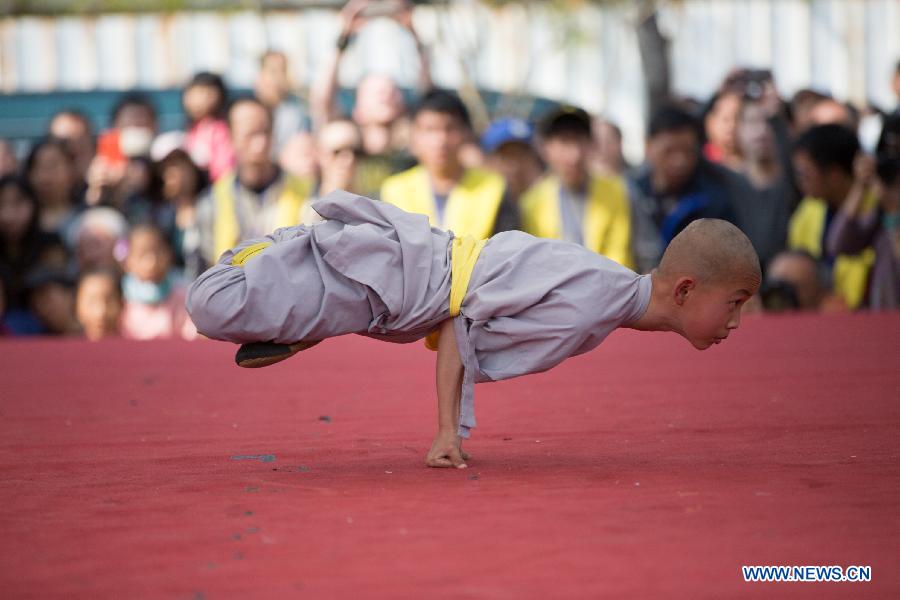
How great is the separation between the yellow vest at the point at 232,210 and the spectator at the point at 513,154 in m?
1.18

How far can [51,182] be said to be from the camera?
8570 mm

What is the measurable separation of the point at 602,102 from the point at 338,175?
5.70m

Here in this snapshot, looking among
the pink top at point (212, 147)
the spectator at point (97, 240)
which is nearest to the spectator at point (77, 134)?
the pink top at point (212, 147)

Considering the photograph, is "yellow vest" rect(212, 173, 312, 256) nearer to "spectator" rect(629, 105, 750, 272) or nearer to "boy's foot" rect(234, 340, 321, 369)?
"spectator" rect(629, 105, 750, 272)

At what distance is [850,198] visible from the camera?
297 inches

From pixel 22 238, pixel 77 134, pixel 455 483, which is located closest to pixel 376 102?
pixel 22 238

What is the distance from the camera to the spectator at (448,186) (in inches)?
267

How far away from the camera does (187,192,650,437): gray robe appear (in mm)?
3271

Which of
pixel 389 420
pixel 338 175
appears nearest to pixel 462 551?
pixel 389 420

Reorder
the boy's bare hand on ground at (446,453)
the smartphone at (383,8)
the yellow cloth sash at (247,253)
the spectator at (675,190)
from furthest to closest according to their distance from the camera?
the smartphone at (383,8), the spectator at (675,190), the yellow cloth sash at (247,253), the boy's bare hand on ground at (446,453)

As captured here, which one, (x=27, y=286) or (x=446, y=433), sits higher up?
(x=446, y=433)

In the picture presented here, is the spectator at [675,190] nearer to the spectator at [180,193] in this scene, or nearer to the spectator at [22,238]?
the spectator at [180,193]

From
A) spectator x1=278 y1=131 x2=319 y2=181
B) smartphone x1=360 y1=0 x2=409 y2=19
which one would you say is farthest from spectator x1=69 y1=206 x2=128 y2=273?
A: smartphone x1=360 y1=0 x2=409 y2=19

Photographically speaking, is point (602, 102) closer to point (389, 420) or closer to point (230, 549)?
point (389, 420)
